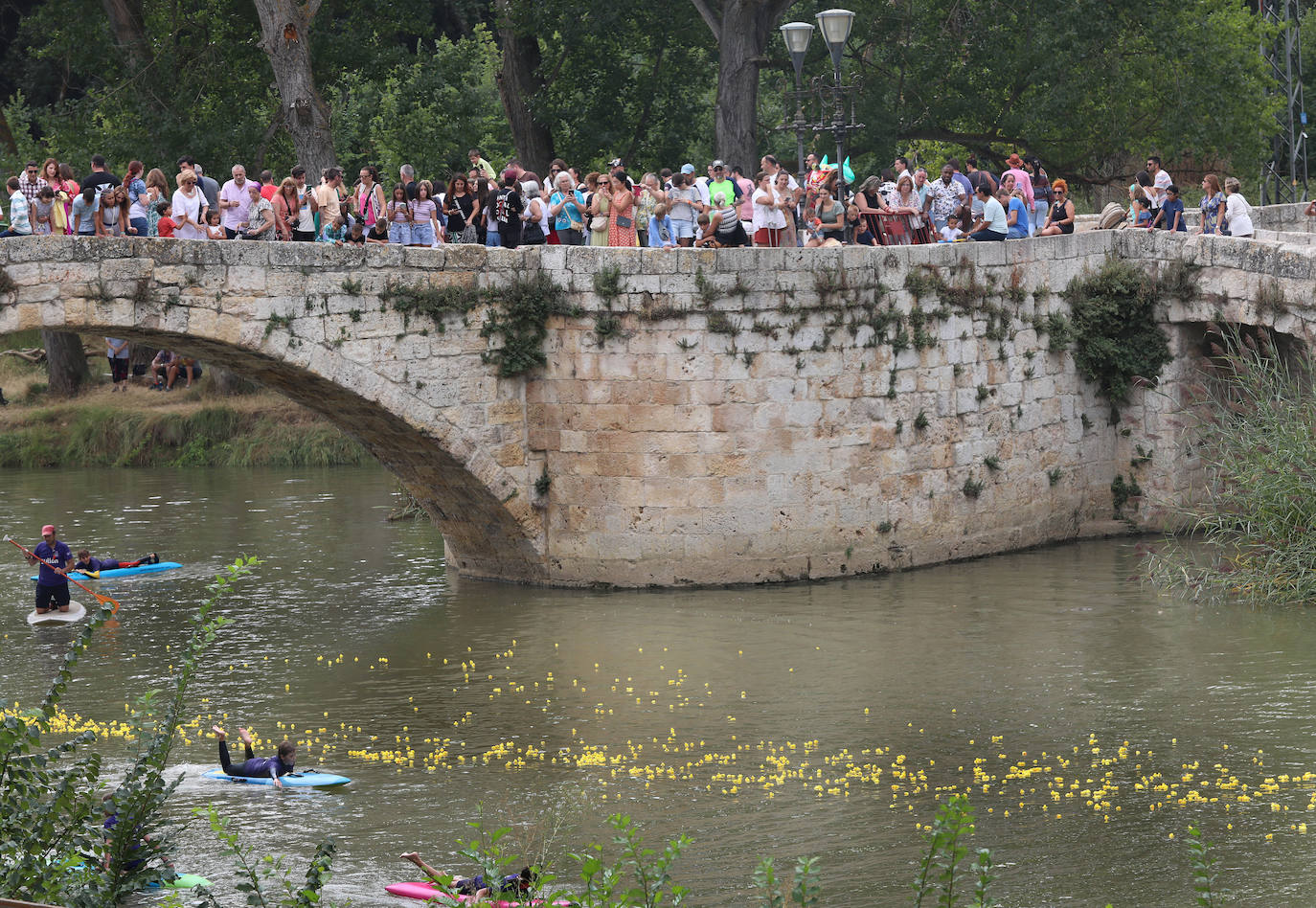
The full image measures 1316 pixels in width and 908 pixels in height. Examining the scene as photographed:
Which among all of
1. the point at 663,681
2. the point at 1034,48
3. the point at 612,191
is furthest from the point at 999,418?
the point at 1034,48

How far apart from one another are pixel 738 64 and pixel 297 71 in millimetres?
6259

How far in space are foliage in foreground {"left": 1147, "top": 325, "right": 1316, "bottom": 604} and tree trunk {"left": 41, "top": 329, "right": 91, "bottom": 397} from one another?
19.7 metres

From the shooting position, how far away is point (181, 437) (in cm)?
2880

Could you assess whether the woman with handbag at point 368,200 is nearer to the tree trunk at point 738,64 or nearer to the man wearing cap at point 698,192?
the man wearing cap at point 698,192

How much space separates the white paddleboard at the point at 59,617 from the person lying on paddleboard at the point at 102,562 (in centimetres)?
136

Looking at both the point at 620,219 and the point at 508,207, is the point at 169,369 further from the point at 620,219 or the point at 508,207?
the point at 620,219

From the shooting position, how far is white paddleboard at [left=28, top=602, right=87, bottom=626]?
1744 centimetres

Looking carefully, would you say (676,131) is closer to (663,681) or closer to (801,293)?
(801,293)

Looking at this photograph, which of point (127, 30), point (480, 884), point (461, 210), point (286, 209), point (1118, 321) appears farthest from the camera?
point (127, 30)

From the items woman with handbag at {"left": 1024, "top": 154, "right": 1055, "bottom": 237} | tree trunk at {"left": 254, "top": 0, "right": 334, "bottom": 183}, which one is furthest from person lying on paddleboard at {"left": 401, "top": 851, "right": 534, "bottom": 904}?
tree trunk at {"left": 254, "top": 0, "right": 334, "bottom": 183}

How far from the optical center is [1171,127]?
2977 cm

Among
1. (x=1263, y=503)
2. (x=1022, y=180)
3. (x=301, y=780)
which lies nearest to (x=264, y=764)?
(x=301, y=780)

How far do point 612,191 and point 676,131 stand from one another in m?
12.1

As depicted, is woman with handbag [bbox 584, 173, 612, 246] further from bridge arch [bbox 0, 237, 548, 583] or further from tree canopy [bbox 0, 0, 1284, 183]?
tree canopy [bbox 0, 0, 1284, 183]
